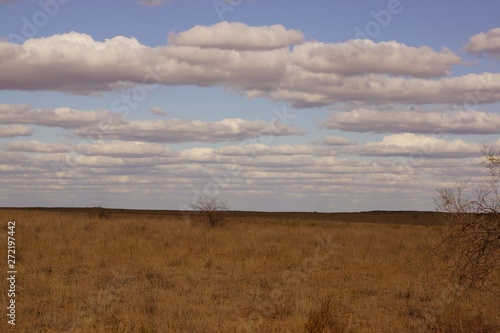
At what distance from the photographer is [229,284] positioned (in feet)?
46.7

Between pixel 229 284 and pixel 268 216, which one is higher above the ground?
pixel 268 216

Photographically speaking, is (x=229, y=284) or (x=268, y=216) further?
(x=268, y=216)

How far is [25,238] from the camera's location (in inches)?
818

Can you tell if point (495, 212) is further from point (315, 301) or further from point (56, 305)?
point (56, 305)

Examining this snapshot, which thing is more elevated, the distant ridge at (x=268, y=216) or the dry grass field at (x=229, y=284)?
the distant ridge at (x=268, y=216)

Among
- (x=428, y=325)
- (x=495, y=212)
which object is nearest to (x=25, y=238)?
(x=428, y=325)

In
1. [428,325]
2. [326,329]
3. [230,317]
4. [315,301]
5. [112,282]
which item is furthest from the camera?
[112,282]

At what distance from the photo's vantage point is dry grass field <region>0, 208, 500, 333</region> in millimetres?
10078

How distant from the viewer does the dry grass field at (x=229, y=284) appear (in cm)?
1008

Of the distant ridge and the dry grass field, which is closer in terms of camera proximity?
the dry grass field

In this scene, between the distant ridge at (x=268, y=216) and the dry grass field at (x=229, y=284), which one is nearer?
the dry grass field at (x=229, y=284)

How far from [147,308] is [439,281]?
8.57 m

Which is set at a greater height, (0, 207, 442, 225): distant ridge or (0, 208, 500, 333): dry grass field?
(0, 207, 442, 225): distant ridge

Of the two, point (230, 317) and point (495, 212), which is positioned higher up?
point (495, 212)
